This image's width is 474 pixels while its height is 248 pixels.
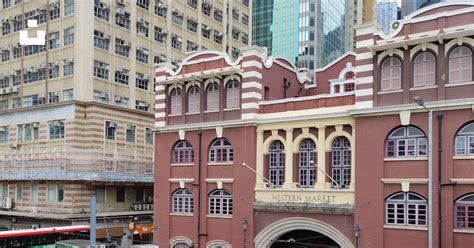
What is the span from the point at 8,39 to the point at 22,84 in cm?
514

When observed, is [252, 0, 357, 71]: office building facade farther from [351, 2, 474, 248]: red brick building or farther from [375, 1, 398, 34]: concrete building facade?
[351, 2, 474, 248]: red brick building

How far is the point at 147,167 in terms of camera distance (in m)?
50.3

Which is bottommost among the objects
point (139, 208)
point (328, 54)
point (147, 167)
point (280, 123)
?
point (139, 208)

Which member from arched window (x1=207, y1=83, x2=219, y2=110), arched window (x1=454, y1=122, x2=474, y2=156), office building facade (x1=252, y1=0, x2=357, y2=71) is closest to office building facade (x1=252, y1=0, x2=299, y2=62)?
office building facade (x1=252, y1=0, x2=357, y2=71)

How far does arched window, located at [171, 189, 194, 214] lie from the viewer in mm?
36406

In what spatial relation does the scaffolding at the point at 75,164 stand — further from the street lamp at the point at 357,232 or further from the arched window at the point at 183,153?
the street lamp at the point at 357,232

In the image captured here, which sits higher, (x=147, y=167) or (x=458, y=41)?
(x=458, y=41)

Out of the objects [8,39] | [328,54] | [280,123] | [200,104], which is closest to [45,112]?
[8,39]

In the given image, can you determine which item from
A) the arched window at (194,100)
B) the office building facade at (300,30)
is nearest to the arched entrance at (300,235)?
the arched window at (194,100)

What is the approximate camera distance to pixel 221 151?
35250 mm

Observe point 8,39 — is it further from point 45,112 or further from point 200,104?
point 200,104

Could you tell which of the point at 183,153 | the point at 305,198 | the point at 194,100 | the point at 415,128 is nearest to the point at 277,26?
the point at 194,100

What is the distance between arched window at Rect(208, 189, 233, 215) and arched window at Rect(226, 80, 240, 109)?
535 cm

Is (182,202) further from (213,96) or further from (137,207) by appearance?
(137,207)
